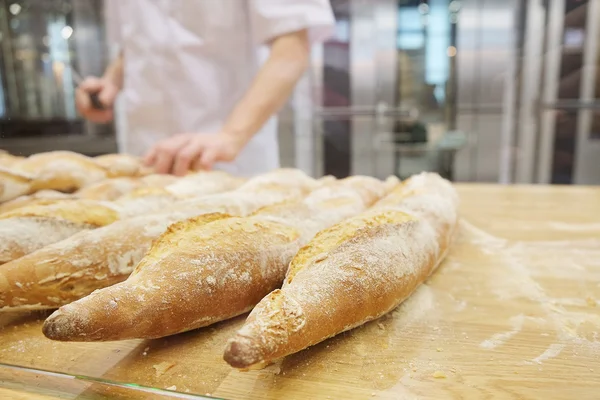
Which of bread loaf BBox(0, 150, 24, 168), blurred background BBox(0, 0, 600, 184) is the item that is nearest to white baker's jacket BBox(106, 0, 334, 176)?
blurred background BBox(0, 0, 600, 184)

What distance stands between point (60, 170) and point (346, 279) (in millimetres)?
1190

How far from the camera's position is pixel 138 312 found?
723 mm

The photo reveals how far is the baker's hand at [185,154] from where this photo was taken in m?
1.87

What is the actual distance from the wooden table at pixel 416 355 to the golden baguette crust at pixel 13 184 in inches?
25.5

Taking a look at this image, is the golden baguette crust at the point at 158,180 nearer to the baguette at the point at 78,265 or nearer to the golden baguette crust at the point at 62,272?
the baguette at the point at 78,265

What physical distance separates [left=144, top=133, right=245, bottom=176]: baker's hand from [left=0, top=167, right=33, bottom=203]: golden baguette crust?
492 millimetres

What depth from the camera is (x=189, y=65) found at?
8.02 feet

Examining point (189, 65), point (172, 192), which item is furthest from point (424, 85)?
point (172, 192)

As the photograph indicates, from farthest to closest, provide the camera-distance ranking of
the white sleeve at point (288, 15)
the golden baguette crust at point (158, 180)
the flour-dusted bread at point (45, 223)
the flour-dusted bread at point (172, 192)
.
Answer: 1. the white sleeve at point (288, 15)
2. the golden baguette crust at point (158, 180)
3. the flour-dusted bread at point (172, 192)
4. the flour-dusted bread at point (45, 223)

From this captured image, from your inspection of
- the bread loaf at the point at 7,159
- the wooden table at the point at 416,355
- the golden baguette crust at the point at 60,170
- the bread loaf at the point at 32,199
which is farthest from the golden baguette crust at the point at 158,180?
the wooden table at the point at 416,355

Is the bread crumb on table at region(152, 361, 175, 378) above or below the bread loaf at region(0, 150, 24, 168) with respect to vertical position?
below

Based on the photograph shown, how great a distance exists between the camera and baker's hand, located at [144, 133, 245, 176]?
1.87 m

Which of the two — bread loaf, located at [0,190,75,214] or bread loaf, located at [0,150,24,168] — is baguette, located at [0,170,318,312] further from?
bread loaf, located at [0,150,24,168]

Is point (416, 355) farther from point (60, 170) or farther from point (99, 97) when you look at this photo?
point (99, 97)
